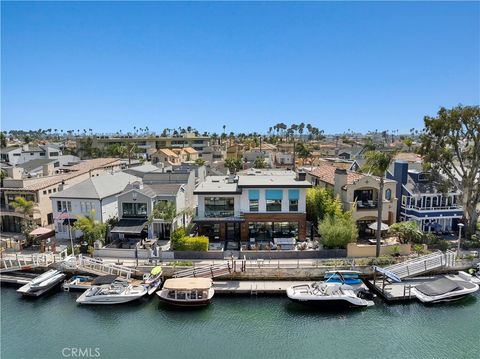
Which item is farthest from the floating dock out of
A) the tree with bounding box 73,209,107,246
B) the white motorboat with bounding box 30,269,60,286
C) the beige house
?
the white motorboat with bounding box 30,269,60,286

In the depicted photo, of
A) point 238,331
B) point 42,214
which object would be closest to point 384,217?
point 238,331

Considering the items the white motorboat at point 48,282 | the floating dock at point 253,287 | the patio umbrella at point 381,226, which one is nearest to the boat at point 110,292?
the white motorboat at point 48,282

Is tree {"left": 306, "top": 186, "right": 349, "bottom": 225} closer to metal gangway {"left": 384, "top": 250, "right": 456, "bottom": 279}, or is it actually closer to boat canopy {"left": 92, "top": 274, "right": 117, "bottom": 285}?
metal gangway {"left": 384, "top": 250, "right": 456, "bottom": 279}

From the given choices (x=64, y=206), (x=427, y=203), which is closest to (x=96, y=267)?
(x=64, y=206)

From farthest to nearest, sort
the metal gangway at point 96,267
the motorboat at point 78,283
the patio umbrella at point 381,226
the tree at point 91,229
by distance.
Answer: the patio umbrella at point 381,226, the tree at point 91,229, the metal gangway at point 96,267, the motorboat at point 78,283

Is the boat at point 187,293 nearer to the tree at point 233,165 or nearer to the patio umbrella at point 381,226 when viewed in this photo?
the patio umbrella at point 381,226
